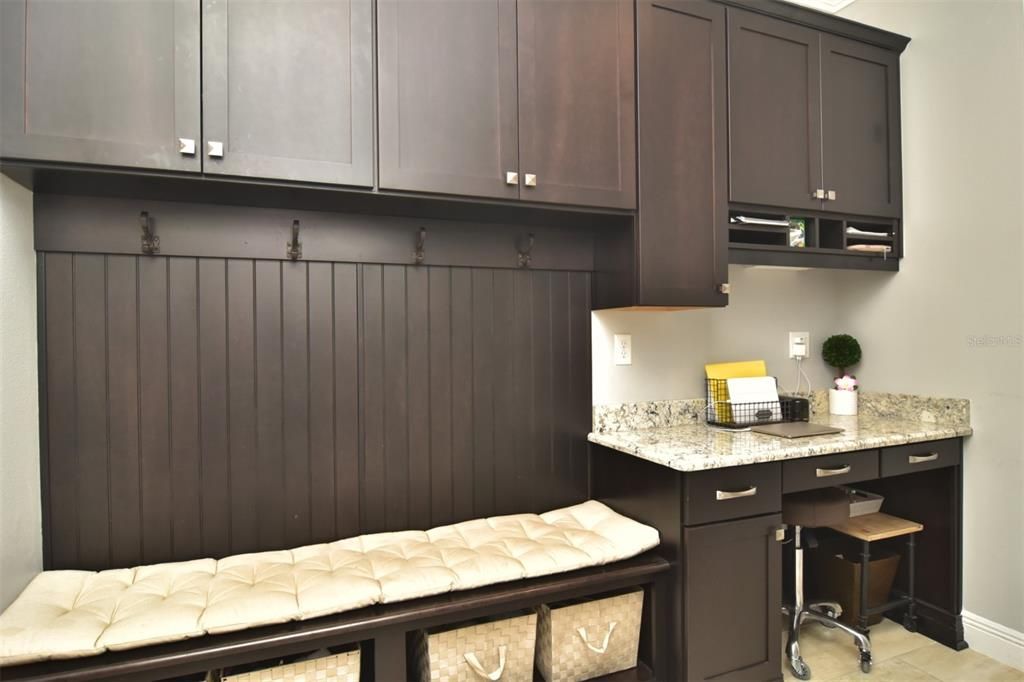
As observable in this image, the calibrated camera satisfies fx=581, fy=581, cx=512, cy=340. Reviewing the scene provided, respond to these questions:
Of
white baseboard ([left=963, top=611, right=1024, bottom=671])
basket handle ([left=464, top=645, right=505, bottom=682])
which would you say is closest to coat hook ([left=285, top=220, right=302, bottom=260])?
basket handle ([left=464, top=645, right=505, bottom=682])

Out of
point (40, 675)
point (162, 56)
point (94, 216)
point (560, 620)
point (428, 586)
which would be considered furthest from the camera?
point (560, 620)

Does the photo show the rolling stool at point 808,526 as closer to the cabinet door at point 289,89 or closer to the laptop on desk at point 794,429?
the laptop on desk at point 794,429

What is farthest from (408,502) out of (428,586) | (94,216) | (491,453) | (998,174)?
(998,174)

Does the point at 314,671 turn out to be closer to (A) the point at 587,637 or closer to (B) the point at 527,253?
(A) the point at 587,637

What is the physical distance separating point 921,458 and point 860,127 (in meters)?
1.38

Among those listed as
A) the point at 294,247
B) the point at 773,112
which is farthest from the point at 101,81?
the point at 773,112

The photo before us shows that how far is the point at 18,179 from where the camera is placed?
1.50 meters

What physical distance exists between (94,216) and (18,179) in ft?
0.66

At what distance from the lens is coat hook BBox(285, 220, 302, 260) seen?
186 cm

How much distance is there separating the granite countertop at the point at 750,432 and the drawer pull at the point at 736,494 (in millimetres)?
104

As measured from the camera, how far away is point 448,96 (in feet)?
5.76

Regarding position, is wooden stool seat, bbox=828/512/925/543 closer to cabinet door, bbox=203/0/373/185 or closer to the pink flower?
the pink flower

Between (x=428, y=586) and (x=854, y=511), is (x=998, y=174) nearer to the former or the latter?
(x=854, y=511)

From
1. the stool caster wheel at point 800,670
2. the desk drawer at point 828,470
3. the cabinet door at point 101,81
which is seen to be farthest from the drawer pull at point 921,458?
the cabinet door at point 101,81
